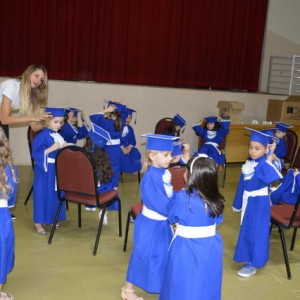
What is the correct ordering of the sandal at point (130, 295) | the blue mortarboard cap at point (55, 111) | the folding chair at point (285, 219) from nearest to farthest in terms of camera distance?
the sandal at point (130, 295)
the folding chair at point (285, 219)
the blue mortarboard cap at point (55, 111)

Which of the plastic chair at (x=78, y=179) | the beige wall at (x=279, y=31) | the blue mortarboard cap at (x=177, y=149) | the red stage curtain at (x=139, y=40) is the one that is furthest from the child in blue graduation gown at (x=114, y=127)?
the beige wall at (x=279, y=31)

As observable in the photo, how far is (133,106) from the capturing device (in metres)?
7.80

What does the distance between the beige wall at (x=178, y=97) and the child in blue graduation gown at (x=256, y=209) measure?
4.35 metres

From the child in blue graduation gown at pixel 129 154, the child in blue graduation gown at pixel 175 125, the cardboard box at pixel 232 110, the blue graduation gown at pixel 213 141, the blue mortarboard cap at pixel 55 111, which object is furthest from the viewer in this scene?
the cardboard box at pixel 232 110

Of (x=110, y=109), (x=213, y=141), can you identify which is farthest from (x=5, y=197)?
(x=213, y=141)

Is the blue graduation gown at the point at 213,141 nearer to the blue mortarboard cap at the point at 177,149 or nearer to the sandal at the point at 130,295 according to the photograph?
the blue mortarboard cap at the point at 177,149

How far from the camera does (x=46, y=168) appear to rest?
163 inches

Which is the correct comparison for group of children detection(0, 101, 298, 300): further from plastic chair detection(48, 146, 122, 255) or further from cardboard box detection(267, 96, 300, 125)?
cardboard box detection(267, 96, 300, 125)

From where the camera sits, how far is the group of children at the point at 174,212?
8.25ft

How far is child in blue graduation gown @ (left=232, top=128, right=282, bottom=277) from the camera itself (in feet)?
11.7

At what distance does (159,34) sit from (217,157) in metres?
3.18

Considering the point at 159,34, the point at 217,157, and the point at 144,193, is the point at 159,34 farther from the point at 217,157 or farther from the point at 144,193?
the point at 144,193

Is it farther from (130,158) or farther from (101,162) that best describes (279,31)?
(101,162)

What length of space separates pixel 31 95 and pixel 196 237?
7.93ft
